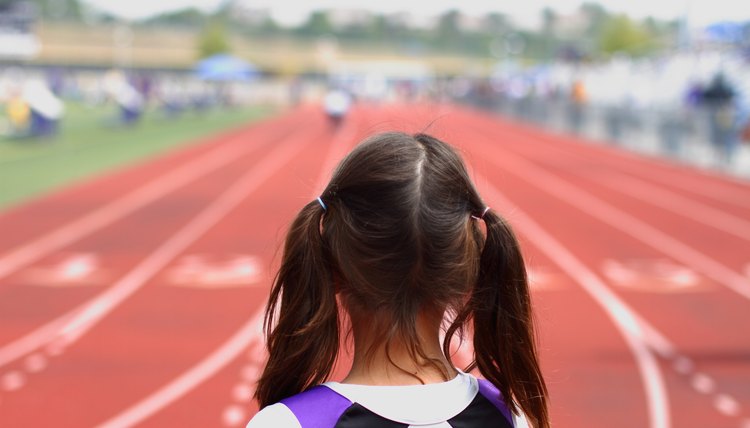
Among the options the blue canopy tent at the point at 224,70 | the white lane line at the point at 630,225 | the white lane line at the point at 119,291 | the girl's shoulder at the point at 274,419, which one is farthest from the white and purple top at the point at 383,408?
the blue canopy tent at the point at 224,70

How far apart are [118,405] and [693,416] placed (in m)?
3.28

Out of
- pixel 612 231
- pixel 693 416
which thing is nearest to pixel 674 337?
pixel 693 416

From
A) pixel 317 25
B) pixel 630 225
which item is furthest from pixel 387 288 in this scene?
pixel 317 25

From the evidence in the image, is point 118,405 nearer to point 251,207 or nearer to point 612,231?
point 612,231

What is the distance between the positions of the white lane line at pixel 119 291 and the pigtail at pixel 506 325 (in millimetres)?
6591

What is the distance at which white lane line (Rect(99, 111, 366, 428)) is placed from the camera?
6.55 metres

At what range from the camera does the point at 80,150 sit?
91.5ft

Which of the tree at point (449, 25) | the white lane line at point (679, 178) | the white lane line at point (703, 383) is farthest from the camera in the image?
the tree at point (449, 25)

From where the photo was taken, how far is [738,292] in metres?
11.1

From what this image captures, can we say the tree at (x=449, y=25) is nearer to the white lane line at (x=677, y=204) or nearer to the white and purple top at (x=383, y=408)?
the white lane line at (x=677, y=204)

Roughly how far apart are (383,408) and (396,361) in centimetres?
9

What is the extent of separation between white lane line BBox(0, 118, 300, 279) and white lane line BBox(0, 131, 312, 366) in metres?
1.13

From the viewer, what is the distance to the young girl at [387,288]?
168cm

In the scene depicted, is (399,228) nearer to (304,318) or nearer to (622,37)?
(304,318)
